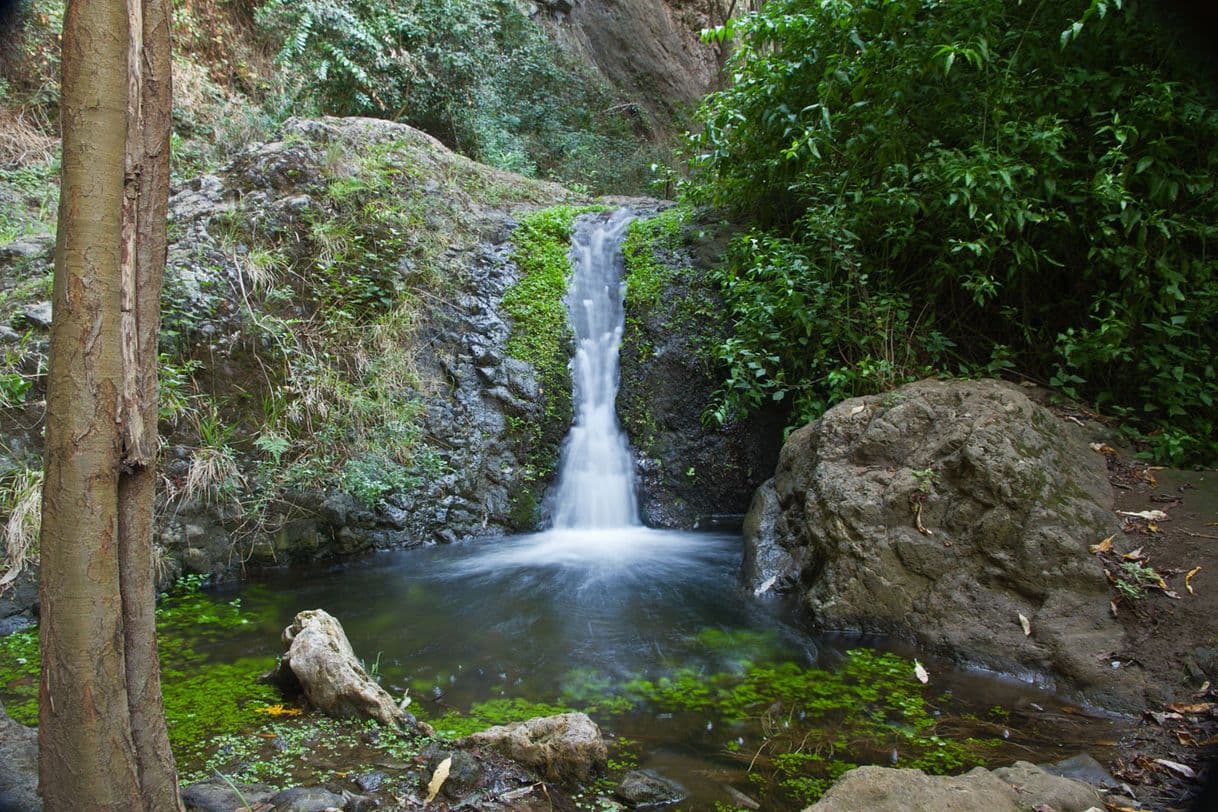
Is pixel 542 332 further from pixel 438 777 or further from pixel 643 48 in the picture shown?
pixel 643 48

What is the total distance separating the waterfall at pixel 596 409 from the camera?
7.84 metres

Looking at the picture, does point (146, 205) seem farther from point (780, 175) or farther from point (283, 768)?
point (780, 175)

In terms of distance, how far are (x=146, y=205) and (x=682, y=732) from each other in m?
3.25

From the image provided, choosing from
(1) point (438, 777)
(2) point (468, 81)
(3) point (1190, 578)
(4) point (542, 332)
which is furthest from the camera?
(2) point (468, 81)

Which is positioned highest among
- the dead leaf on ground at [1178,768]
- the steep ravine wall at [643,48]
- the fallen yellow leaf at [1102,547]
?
the steep ravine wall at [643,48]

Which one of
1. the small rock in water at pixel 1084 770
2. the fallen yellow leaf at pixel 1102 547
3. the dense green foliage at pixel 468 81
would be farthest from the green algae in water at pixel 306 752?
the dense green foliage at pixel 468 81

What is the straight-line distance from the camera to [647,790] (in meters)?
2.98

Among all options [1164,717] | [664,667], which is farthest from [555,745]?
[1164,717]

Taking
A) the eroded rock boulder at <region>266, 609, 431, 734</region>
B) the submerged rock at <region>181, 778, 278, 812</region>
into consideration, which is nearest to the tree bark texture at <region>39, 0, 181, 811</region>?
the submerged rock at <region>181, 778, 278, 812</region>

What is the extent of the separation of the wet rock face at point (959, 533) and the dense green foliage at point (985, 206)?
82 centimetres

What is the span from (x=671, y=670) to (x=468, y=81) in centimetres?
1142

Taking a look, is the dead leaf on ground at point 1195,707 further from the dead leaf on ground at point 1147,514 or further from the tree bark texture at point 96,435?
the tree bark texture at point 96,435

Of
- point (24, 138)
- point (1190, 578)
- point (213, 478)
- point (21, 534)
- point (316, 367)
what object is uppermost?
point (24, 138)

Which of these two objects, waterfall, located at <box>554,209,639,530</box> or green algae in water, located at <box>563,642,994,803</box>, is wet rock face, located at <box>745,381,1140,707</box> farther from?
waterfall, located at <box>554,209,639,530</box>
